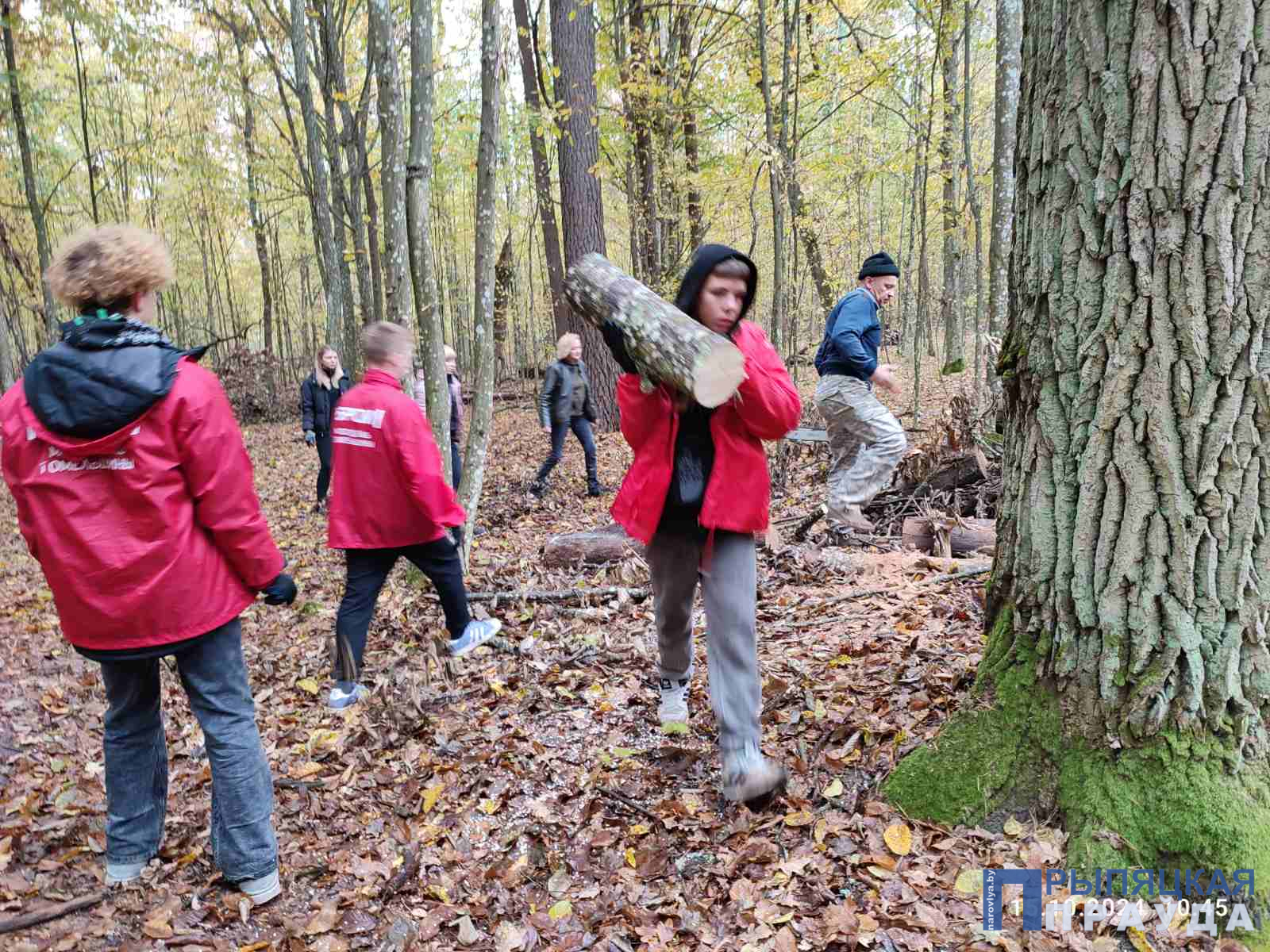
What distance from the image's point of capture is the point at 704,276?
269cm

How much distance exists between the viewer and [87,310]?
2436 millimetres

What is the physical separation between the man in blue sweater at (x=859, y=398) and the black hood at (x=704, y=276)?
10.7 ft

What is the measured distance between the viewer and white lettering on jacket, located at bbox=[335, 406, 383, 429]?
408 centimetres

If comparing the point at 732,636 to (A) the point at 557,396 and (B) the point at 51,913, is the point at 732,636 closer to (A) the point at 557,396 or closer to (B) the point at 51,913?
(B) the point at 51,913

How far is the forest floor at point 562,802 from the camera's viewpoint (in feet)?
7.76

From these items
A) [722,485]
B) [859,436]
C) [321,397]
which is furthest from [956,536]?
[321,397]

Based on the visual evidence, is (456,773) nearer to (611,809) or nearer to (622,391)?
(611,809)

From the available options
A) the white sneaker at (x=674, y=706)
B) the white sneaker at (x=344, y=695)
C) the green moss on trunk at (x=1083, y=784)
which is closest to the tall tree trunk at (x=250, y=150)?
the white sneaker at (x=344, y=695)

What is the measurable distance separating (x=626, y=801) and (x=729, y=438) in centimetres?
158

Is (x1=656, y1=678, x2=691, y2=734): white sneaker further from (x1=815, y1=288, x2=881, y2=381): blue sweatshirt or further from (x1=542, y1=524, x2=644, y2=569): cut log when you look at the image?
(x1=815, y1=288, x2=881, y2=381): blue sweatshirt

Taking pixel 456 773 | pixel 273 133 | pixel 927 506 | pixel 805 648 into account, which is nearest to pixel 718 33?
pixel 927 506

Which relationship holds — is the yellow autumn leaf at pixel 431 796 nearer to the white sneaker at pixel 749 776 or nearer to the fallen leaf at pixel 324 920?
the fallen leaf at pixel 324 920

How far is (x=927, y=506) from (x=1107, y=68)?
16.2ft

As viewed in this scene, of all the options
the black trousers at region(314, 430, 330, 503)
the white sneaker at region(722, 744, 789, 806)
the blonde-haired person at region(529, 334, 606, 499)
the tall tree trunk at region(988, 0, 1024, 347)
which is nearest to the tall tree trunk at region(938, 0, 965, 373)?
the tall tree trunk at region(988, 0, 1024, 347)
